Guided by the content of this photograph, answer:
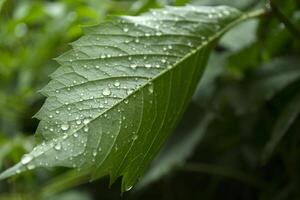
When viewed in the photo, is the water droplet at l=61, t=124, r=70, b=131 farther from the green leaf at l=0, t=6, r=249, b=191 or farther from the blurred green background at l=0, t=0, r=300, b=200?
the blurred green background at l=0, t=0, r=300, b=200

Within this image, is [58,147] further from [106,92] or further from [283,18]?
[283,18]

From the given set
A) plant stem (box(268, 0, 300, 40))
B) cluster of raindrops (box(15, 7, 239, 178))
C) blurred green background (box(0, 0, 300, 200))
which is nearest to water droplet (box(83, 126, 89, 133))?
cluster of raindrops (box(15, 7, 239, 178))

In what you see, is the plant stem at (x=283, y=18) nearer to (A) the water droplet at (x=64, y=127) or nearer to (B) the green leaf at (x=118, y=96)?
(B) the green leaf at (x=118, y=96)

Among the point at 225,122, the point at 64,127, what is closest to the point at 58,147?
the point at 64,127

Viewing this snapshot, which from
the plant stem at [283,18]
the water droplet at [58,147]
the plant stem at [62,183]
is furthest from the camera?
the plant stem at [62,183]

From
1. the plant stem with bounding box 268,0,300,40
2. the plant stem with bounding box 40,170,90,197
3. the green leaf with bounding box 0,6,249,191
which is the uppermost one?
the green leaf with bounding box 0,6,249,191

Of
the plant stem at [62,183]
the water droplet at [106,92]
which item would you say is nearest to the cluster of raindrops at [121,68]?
the water droplet at [106,92]
